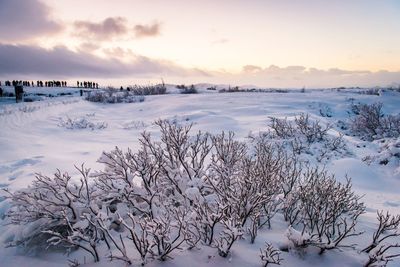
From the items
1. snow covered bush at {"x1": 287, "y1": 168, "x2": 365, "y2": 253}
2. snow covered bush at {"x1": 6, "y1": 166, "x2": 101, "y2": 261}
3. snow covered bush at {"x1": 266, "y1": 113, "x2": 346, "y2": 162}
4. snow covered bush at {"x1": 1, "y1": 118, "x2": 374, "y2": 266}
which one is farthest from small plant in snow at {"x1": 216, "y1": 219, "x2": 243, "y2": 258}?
snow covered bush at {"x1": 266, "y1": 113, "x2": 346, "y2": 162}

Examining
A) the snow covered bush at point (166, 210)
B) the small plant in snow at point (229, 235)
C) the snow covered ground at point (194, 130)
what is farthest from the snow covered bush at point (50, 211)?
the small plant in snow at point (229, 235)

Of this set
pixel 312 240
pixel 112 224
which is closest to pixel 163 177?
pixel 112 224

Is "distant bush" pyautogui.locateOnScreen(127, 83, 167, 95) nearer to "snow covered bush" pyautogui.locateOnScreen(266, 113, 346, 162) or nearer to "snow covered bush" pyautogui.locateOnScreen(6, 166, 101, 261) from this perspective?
"snow covered bush" pyautogui.locateOnScreen(266, 113, 346, 162)

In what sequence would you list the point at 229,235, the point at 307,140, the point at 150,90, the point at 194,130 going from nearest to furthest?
the point at 229,235, the point at 307,140, the point at 194,130, the point at 150,90

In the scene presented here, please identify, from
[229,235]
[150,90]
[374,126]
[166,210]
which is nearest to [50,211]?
[166,210]

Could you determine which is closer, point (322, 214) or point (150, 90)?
point (322, 214)

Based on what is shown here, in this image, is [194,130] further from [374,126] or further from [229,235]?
[229,235]

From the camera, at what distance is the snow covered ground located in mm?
4125

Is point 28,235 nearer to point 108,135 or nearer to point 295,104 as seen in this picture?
point 108,135

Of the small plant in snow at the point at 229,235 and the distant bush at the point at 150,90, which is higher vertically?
the distant bush at the point at 150,90

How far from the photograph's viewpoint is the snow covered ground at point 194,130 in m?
4.12

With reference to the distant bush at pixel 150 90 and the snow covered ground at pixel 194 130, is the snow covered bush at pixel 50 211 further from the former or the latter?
the distant bush at pixel 150 90

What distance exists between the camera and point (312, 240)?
13.4 feet

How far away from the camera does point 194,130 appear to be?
1355cm
